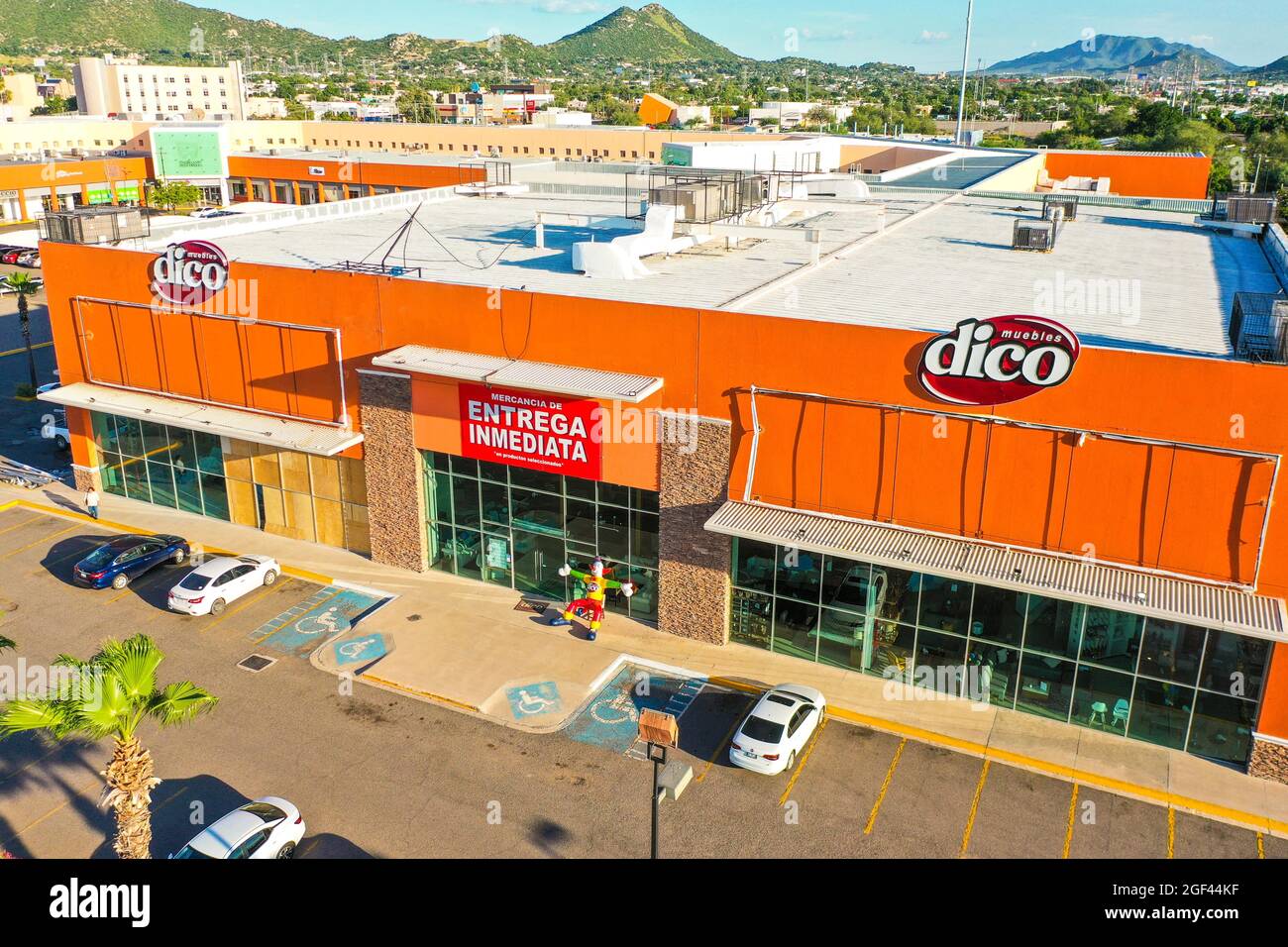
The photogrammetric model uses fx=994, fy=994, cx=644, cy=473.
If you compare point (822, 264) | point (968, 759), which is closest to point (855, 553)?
point (968, 759)

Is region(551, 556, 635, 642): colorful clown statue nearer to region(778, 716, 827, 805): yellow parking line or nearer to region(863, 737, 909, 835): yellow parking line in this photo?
region(778, 716, 827, 805): yellow parking line

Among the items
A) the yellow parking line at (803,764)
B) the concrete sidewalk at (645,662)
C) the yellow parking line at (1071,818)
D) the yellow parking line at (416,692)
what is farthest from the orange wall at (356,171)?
the yellow parking line at (1071,818)

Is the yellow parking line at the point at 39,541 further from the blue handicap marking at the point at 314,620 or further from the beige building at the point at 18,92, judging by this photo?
the beige building at the point at 18,92

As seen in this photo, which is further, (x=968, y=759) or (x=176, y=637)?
(x=176, y=637)

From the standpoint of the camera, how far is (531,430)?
2723 cm

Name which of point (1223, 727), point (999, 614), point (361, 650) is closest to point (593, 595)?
point (361, 650)

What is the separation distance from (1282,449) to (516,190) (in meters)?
43.9

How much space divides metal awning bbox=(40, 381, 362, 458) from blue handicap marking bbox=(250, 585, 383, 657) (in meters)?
4.21

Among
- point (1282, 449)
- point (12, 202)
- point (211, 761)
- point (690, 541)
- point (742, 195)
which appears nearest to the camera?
point (1282, 449)

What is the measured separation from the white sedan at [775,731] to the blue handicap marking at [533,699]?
178 inches

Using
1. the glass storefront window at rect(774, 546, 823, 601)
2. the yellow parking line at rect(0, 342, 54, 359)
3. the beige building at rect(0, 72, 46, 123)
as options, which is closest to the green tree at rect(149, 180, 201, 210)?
the yellow parking line at rect(0, 342, 54, 359)

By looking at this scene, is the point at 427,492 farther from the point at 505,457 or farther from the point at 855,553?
the point at 855,553

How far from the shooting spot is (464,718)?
→ 76.4ft

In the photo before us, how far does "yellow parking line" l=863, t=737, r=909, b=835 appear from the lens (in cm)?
1961
